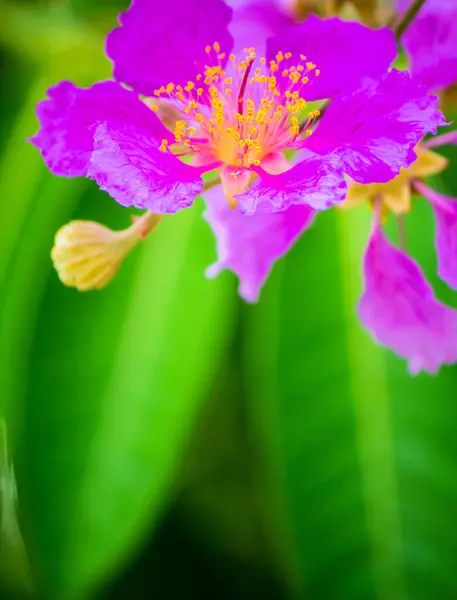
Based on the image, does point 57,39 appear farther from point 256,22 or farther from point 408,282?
point 408,282

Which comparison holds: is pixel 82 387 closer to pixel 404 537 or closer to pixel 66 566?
pixel 66 566

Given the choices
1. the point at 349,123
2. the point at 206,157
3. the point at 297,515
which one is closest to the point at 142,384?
the point at 297,515

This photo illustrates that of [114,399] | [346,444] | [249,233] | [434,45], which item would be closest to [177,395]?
[114,399]

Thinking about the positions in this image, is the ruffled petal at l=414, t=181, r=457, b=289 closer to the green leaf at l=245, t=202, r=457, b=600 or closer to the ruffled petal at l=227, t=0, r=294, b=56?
the ruffled petal at l=227, t=0, r=294, b=56

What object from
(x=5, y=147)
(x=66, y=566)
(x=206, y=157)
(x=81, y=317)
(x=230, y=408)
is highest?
(x=5, y=147)

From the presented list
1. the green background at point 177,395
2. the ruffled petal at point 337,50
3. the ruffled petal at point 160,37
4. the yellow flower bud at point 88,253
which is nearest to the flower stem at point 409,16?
the ruffled petal at point 337,50

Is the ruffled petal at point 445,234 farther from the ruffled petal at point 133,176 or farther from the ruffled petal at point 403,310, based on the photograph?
the ruffled petal at point 133,176

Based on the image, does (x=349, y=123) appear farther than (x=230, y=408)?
No
